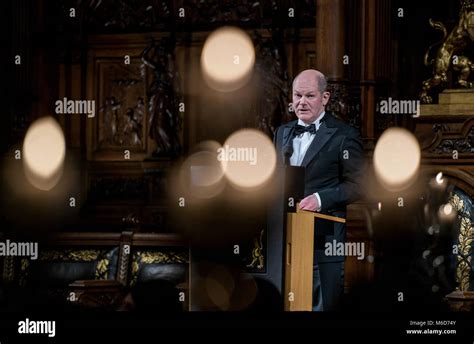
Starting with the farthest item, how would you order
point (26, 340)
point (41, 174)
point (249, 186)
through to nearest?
point (41, 174) → point (26, 340) → point (249, 186)

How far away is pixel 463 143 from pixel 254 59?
8.31 feet

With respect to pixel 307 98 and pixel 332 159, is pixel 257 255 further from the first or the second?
pixel 332 159

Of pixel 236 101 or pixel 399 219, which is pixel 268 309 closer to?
pixel 399 219

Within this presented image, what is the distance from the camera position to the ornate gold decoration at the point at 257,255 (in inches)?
140

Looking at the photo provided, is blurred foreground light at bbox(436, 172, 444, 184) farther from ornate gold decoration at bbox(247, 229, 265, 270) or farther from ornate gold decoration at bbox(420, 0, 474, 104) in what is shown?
ornate gold decoration at bbox(247, 229, 265, 270)

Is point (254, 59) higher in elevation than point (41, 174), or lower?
higher

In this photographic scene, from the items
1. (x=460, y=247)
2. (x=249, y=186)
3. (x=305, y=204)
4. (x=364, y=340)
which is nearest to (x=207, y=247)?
(x=249, y=186)

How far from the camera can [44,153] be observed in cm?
959

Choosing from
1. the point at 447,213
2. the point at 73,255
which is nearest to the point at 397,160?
the point at 447,213

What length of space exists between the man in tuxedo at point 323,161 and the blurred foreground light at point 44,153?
5137 mm

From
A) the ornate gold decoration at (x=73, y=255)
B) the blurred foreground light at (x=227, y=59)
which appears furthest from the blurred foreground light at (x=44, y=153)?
the ornate gold decoration at (x=73, y=255)

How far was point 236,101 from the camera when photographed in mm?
9586

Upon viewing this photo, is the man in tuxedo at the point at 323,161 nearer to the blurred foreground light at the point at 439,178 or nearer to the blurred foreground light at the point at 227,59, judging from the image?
the blurred foreground light at the point at 439,178

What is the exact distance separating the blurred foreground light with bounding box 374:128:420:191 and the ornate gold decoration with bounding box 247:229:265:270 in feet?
14.1
